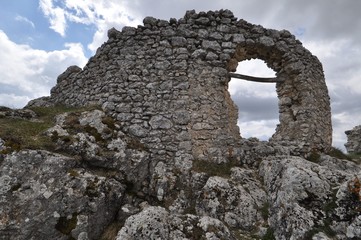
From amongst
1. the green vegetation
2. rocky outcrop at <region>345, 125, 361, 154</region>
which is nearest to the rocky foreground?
the green vegetation

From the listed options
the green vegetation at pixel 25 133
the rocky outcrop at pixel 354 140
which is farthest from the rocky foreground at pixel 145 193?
the rocky outcrop at pixel 354 140

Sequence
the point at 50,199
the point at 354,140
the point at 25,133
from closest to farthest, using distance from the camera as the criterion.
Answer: the point at 50,199, the point at 25,133, the point at 354,140

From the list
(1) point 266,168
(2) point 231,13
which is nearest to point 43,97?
(2) point 231,13

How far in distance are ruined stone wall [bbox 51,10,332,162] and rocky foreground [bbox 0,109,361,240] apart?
614 millimetres

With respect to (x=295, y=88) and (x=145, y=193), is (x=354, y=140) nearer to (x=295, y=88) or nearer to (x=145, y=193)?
(x=295, y=88)

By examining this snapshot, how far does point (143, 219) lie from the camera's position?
5.52 meters

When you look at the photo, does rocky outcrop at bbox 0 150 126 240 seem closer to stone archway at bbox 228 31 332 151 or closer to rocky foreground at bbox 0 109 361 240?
rocky foreground at bbox 0 109 361 240

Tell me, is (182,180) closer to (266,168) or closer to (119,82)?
(266,168)

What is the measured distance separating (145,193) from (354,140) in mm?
15831

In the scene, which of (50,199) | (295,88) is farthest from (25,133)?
(295,88)

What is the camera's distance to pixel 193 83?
917 cm

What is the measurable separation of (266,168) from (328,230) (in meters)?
3.46

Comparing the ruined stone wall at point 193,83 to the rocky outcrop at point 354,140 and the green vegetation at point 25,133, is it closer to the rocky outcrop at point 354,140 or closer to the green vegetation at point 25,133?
the green vegetation at point 25,133

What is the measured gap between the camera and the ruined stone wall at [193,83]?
8.77 m
